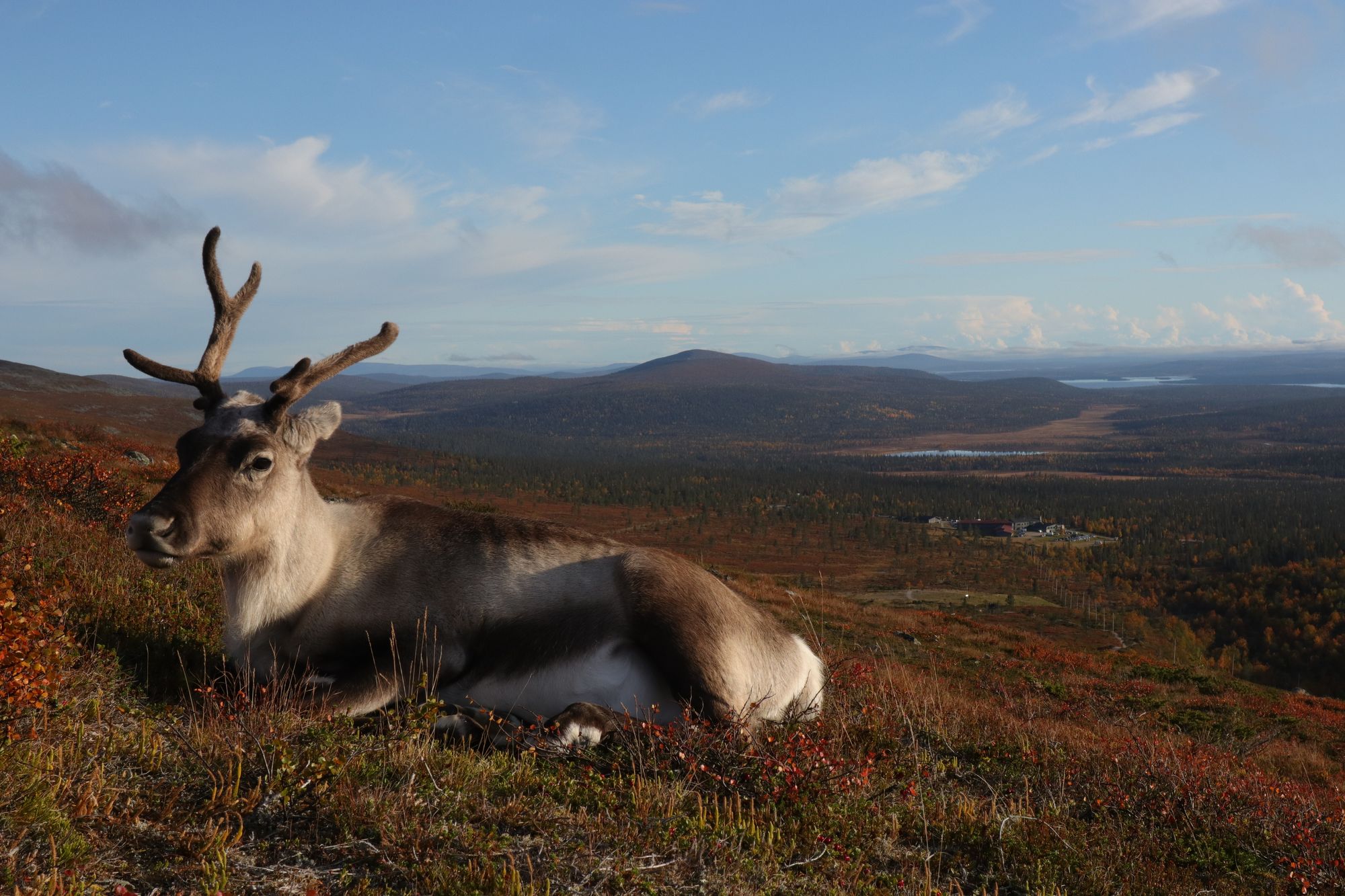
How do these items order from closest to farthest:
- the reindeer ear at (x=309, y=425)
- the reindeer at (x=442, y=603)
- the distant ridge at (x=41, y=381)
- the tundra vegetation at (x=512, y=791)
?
the tundra vegetation at (x=512, y=791), the reindeer at (x=442, y=603), the reindeer ear at (x=309, y=425), the distant ridge at (x=41, y=381)

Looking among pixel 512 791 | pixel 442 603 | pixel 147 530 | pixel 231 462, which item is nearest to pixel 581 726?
pixel 512 791

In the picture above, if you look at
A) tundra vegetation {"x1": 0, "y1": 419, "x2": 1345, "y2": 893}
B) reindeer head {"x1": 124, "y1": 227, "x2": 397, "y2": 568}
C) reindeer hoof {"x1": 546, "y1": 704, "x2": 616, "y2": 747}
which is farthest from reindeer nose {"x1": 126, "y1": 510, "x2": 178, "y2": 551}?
reindeer hoof {"x1": 546, "y1": 704, "x2": 616, "y2": 747}

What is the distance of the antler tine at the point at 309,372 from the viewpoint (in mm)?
6469

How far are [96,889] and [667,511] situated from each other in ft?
398

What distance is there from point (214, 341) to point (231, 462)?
1.63 m

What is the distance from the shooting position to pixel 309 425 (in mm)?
6738

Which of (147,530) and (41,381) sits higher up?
(41,381)

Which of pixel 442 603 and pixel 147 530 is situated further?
pixel 442 603

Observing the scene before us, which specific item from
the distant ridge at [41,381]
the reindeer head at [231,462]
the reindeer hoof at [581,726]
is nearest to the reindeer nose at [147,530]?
the reindeer head at [231,462]

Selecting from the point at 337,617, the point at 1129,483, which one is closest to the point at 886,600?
the point at 337,617

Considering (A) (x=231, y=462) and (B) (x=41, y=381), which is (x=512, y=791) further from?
(B) (x=41, y=381)

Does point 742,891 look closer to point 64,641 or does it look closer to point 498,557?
point 498,557

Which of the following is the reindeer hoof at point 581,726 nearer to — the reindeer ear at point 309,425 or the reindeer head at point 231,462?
the reindeer head at point 231,462

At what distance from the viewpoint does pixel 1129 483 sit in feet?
570
